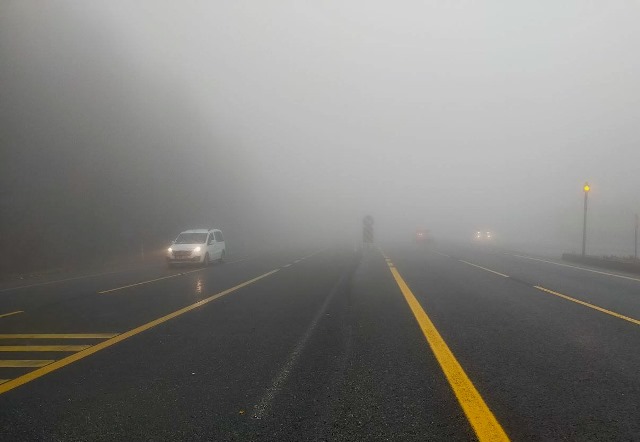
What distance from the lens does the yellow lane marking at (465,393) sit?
3176 millimetres

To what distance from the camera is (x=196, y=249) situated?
1988 centimetres

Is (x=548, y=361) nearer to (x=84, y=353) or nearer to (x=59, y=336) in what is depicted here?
(x=84, y=353)

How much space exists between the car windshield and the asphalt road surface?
11.2m

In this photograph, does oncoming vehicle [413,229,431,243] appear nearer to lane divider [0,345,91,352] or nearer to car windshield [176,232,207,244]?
car windshield [176,232,207,244]

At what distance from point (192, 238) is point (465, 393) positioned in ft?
63.8

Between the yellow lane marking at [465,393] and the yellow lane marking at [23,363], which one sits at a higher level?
the yellow lane marking at [465,393]

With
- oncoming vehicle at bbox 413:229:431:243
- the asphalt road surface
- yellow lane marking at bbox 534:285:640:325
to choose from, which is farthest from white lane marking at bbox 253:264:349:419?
oncoming vehicle at bbox 413:229:431:243

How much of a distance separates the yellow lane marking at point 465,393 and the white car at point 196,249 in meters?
14.9

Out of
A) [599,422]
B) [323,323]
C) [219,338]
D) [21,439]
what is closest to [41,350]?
[219,338]

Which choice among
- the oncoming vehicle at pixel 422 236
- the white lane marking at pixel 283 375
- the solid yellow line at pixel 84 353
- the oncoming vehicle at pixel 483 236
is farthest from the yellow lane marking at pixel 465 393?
the oncoming vehicle at pixel 483 236

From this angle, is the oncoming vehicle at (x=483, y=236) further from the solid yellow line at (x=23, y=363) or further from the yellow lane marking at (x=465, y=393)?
the solid yellow line at (x=23, y=363)

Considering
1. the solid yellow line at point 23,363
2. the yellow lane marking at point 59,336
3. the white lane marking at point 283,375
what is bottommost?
the yellow lane marking at point 59,336

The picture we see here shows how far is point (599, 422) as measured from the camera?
3391 millimetres

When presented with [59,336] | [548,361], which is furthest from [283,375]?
[59,336]
